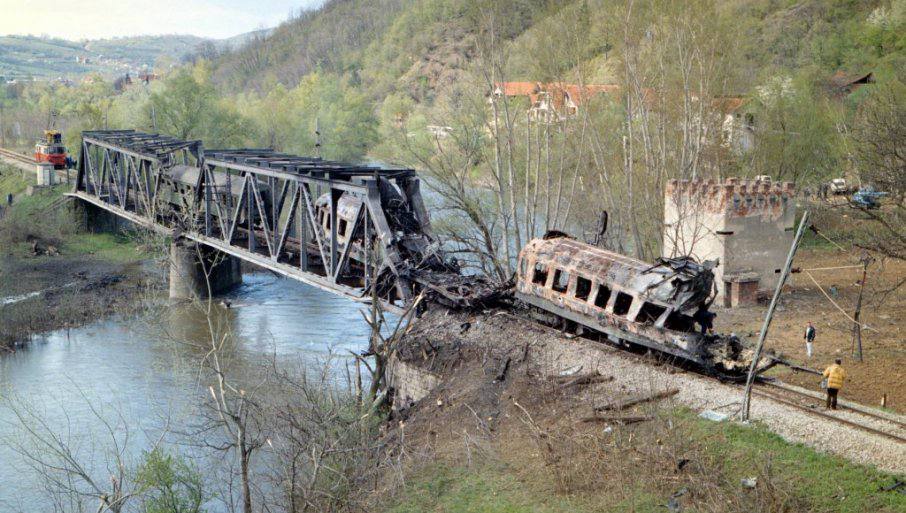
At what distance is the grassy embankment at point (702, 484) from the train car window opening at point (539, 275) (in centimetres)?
620

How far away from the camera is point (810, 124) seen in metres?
51.1

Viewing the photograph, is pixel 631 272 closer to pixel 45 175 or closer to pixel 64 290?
pixel 64 290

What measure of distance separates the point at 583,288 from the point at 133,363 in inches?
667

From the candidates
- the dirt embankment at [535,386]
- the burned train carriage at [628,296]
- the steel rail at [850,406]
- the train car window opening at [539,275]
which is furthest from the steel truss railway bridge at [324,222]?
the steel rail at [850,406]

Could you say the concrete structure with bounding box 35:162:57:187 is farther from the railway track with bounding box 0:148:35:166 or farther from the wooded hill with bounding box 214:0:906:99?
the wooded hill with bounding box 214:0:906:99

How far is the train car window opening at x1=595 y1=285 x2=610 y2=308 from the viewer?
20.3 metres

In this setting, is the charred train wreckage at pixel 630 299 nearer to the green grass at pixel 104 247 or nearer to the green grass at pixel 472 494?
the green grass at pixel 472 494

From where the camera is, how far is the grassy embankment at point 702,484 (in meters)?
13.4

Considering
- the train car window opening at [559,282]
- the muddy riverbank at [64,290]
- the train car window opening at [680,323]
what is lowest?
the muddy riverbank at [64,290]

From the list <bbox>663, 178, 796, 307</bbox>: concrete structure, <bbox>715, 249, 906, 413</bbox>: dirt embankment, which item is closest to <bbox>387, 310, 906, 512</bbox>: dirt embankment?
<bbox>715, 249, 906, 413</bbox>: dirt embankment

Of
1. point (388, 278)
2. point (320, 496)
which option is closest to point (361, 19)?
point (388, 278)

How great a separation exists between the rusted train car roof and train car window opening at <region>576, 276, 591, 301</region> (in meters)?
0.55

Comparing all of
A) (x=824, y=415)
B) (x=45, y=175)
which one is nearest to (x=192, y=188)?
(x=45, y=175)

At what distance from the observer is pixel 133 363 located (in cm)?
2961
